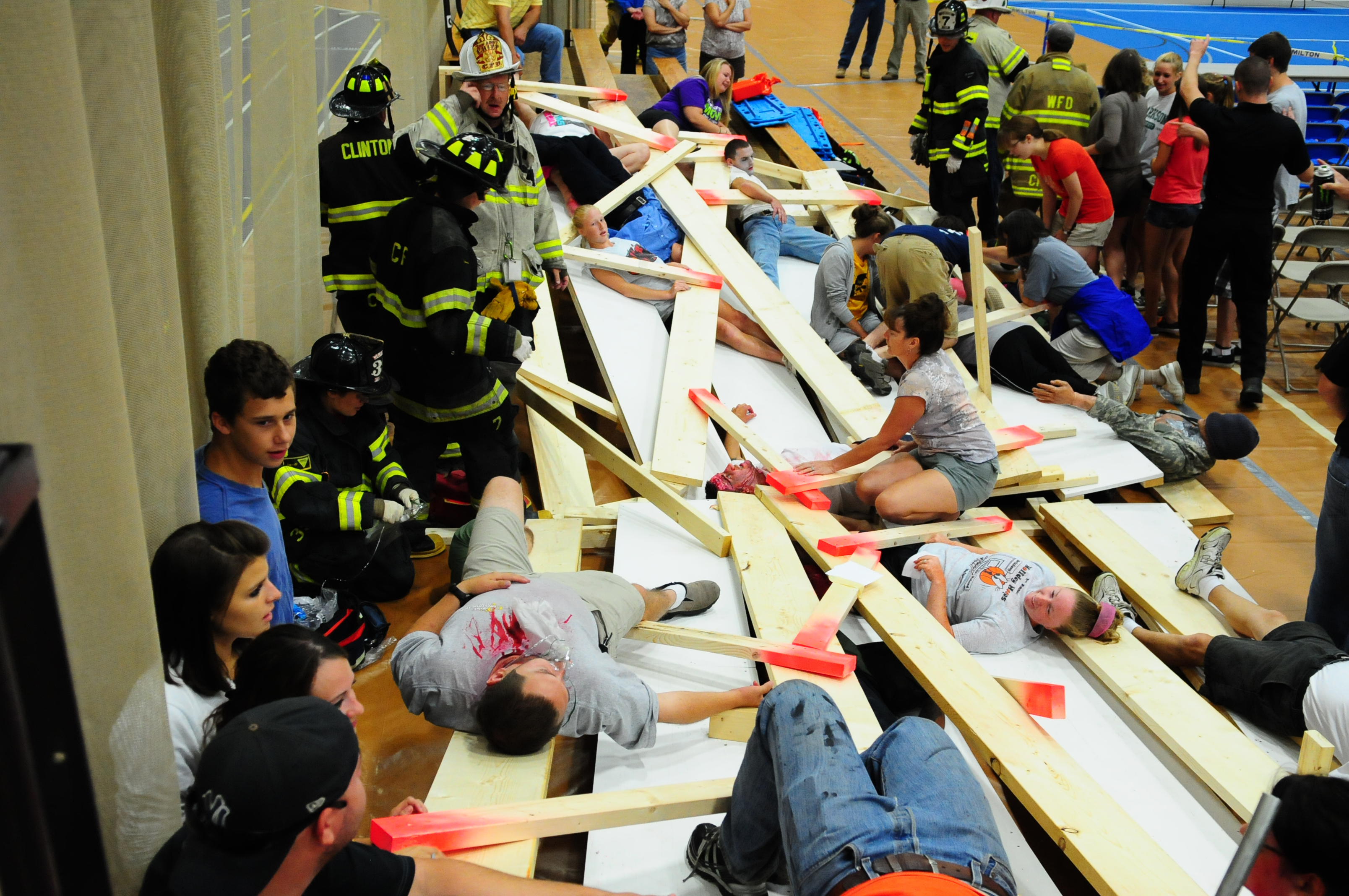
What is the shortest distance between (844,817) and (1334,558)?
9.08ft

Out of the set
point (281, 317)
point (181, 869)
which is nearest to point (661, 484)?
point (281, 317)

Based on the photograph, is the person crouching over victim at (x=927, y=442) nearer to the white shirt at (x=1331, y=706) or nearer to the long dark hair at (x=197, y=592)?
the white shirt at (x=1331, y=706)

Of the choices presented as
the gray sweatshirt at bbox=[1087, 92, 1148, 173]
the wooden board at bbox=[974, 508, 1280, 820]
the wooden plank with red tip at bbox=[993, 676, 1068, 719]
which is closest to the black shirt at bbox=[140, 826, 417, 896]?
the wooden plank with red tip at bbox=[993, 676, 1068, 719]

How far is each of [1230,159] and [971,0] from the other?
2.89 meters

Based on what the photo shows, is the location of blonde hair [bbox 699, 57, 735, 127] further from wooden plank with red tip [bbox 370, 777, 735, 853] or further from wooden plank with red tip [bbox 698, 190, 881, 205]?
wooden plank with red tip [bbox 370, 777, 735, 853]

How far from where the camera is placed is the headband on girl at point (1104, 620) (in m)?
3.62

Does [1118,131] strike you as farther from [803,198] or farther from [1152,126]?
[803,198]

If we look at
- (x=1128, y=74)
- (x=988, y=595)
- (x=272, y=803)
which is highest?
(x=1128, y=74)

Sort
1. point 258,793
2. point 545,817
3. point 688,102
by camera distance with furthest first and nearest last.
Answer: point 688,102, point 545,817, point 258,793

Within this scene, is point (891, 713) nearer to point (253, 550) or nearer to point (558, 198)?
point (253, 550)

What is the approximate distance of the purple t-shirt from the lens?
27.1 ft

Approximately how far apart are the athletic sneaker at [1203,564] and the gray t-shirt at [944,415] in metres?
0.92

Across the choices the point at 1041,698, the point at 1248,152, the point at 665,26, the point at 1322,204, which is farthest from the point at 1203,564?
the point at 665,26

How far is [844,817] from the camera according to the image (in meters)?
2.16
